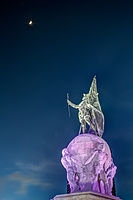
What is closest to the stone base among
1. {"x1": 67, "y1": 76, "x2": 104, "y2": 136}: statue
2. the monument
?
the monument

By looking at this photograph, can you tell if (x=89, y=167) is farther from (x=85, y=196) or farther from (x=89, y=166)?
(x=85, y=196)

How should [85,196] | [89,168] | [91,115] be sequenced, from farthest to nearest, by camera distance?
[91,115] < [89,168] < [85,196]

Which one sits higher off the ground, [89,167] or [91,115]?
[91,115]

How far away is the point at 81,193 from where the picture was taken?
12211mm

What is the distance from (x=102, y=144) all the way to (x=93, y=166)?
1.58 metres

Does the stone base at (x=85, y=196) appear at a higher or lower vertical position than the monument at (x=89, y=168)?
lower

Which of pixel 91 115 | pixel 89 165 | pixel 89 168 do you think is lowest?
pixel 89 168

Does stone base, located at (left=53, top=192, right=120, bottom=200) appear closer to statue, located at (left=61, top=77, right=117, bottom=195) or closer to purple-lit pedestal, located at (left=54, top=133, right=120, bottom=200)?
→ purple-lit pedestal, located at (left=54, top=133, right=120, bottom=200)

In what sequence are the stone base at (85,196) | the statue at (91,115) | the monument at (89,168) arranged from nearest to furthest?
the stone base at (85,196) < the monument at (89,168) < the statue at (91,115)

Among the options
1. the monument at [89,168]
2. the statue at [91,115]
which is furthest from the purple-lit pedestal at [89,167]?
the statue at [91,115]

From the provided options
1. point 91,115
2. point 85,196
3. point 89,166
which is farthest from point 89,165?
point 91,115

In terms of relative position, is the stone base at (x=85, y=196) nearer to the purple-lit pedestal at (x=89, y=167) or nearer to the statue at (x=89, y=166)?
the purple-lit pedestal at (x=89, y=167)

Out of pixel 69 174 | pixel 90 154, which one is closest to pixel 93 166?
pixel 90 154

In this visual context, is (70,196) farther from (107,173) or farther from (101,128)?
(101,128)
